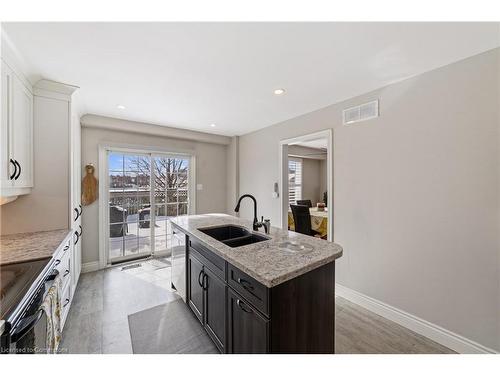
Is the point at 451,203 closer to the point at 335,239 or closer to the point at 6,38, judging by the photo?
the point at 335,239

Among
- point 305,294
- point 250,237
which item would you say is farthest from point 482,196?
point 250,237

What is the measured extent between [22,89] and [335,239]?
3.46m

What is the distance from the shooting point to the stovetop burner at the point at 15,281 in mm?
935

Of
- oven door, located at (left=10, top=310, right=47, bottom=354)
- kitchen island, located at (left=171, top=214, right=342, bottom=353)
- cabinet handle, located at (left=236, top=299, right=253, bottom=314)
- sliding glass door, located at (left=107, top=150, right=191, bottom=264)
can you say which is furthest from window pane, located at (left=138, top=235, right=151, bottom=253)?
cabinet handle, located at (left=236, top=299, right=253, bottom=314)

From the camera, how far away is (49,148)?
1993mm

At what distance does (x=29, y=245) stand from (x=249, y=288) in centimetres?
182

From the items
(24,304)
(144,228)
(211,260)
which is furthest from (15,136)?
(144,228)

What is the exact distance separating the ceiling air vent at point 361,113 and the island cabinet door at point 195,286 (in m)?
2.27

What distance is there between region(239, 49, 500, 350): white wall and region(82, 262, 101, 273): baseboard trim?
3.60m

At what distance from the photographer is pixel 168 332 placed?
73.4 inches

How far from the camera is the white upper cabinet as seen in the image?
148 cm

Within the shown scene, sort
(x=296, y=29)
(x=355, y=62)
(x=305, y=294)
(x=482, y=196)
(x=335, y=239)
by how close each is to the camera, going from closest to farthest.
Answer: (x=305, y=294), (x=296, y=29), (x=482, y=196), (x=355, y=62), (x=335, y=239)

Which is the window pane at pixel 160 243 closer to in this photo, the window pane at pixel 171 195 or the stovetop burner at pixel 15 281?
the window pane at pixel 171 195

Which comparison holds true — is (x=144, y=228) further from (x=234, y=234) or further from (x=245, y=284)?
(x=245, y=284)
